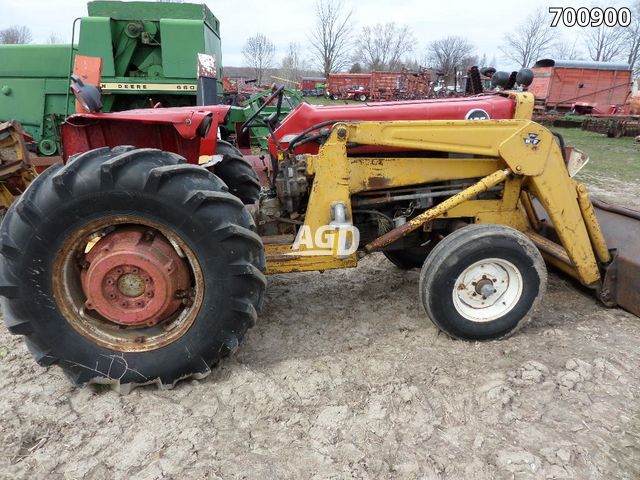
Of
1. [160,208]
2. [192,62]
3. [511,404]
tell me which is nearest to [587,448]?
[511,404]

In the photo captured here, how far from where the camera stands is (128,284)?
244 centimetres

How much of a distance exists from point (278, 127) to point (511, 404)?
6.91 feet

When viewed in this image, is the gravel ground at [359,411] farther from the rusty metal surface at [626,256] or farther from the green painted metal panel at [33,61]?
the green painted metal panel at [33,61]

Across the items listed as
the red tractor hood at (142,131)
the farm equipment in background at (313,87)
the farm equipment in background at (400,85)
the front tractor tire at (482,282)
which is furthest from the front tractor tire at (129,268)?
the farm equipment in background at (313,87)

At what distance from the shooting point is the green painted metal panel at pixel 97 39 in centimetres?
701

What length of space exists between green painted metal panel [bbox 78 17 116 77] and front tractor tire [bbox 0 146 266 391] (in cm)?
581

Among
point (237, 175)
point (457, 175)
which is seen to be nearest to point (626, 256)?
point (457, 175)

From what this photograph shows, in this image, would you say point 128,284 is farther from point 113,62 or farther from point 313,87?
point 313,87

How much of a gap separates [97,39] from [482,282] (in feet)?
22.8

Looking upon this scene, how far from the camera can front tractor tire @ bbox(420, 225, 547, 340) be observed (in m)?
2.77

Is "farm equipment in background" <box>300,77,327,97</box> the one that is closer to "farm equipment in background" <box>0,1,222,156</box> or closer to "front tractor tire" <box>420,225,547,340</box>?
"farm equipment in background" <box>0,1,222,156</box>

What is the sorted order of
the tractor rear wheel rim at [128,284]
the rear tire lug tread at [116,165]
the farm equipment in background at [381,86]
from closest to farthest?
the rear tire lug tread at [116,165], the tractor rear wheel rim at [128,284], the farm equipment in background at [381,86]

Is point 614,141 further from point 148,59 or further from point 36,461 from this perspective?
point 36,461

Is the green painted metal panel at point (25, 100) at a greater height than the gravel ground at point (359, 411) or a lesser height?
greater
